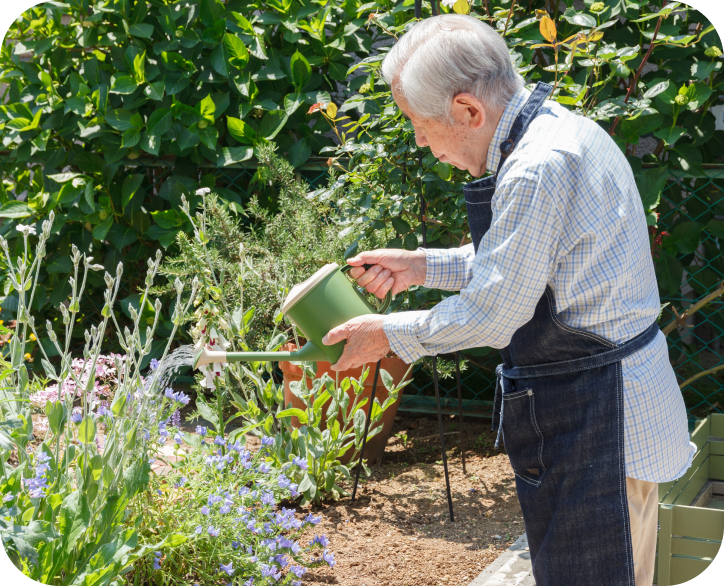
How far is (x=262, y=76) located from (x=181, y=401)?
1.96m

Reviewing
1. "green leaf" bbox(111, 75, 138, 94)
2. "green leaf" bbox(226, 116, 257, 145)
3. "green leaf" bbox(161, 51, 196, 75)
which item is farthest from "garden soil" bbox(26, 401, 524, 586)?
"green leaf" bbox(161, 51, 196, 75)

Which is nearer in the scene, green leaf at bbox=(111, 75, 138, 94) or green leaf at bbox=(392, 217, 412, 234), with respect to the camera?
green leaf at bbox=(392, 217, 412, 234)

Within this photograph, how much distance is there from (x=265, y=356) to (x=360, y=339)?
0.21 meters

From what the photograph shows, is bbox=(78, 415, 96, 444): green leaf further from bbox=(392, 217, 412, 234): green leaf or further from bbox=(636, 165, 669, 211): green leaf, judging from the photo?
bbox=(636, 165, 669, 211): green leaf

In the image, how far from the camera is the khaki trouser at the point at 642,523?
1416 mm

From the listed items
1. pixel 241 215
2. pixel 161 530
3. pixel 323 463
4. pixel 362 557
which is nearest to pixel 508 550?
pixel 362 557

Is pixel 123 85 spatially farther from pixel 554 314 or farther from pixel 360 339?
pixel 554 314

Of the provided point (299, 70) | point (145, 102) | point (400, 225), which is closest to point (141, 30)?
point (145, 102)

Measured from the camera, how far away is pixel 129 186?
144 inches

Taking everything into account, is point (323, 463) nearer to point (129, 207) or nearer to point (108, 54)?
point (129, 207)

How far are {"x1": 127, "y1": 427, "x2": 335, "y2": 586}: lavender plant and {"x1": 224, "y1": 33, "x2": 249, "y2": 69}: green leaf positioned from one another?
6.62 ft

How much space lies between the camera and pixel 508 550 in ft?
7.22

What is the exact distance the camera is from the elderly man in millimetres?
1268

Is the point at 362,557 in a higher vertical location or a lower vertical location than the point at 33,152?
lower
